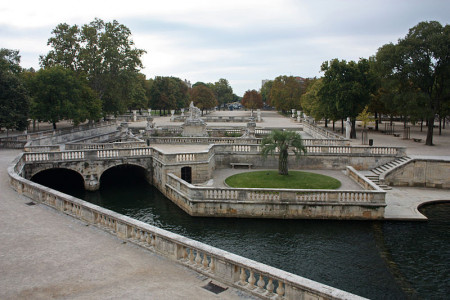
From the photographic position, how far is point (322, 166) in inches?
1177

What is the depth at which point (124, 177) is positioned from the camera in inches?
1328

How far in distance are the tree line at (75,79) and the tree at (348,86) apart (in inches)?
1148

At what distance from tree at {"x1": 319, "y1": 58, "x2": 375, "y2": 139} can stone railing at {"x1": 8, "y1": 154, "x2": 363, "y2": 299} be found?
119ft

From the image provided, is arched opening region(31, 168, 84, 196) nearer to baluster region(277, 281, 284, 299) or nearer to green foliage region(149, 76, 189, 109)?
baluster region(277, 281, 284, 299)

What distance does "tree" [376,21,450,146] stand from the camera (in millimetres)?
35688

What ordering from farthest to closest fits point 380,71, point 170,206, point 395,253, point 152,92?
1. point 152,92
2. point 380,71
3. point 170,206
4. point 395,253

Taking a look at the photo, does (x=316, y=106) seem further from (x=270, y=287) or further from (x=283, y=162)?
(x=270, y=287)

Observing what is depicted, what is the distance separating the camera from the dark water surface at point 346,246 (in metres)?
15.0

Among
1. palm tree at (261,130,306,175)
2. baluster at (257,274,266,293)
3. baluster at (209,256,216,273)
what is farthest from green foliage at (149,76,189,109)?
baluster at (257,274,266,293)

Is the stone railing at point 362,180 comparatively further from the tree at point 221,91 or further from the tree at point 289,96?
the tree at point 221,91

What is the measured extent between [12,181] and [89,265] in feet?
39.3

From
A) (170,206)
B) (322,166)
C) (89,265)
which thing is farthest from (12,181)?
(322,166)

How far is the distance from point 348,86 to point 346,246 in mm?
29886

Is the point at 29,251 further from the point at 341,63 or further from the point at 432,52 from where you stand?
the point at 341,63
